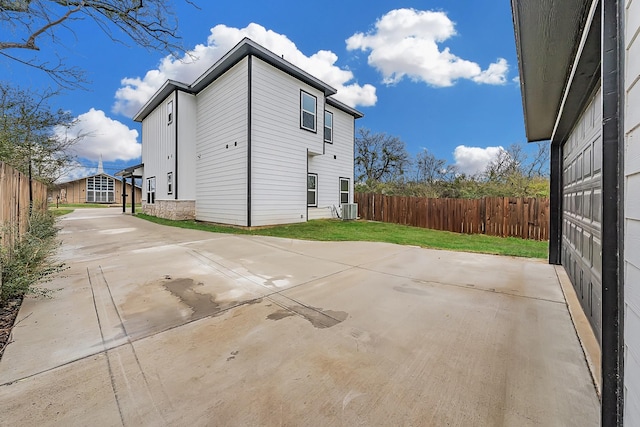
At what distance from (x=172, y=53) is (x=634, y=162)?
593cm

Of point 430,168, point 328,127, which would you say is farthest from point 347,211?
point 430,168

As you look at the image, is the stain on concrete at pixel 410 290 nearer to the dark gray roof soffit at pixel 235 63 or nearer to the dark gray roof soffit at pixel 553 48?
the dark gray roof soffit at pixel 553 48

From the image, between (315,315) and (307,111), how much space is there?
1057cm

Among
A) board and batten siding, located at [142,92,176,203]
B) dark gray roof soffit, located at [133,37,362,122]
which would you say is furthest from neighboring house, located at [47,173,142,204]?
dark gray roof soffit, located at [133,37,362,122]

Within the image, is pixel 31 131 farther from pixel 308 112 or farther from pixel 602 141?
pixel 602 141

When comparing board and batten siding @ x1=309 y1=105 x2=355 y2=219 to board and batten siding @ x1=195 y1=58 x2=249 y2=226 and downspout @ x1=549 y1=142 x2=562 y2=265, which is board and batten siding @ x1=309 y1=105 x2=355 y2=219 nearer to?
board and batten siding @ x1=195 y1=58 x2=249 y2=226

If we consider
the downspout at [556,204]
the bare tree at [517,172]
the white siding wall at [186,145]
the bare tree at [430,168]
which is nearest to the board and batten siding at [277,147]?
the white siding wall at [186,145]

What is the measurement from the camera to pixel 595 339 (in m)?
2.31

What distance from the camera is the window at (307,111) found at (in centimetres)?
1143

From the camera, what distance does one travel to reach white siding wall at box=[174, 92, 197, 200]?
12.4 m

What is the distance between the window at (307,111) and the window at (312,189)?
2.19 metres

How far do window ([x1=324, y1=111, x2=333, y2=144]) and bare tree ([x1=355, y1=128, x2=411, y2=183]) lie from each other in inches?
372

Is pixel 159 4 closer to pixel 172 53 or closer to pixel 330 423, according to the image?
pixel 172 53

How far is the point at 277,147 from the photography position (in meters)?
10.5
